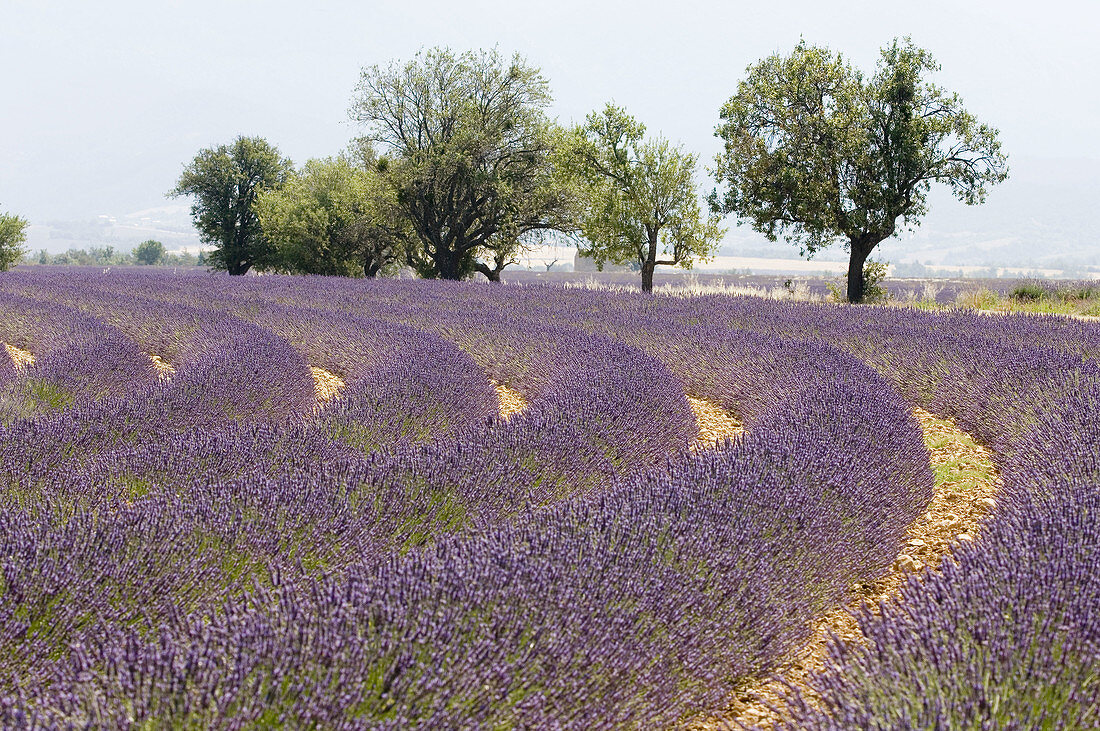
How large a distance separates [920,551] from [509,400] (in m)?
3.38

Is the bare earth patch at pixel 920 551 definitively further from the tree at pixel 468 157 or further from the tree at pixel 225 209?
the tree at pixel 225 209

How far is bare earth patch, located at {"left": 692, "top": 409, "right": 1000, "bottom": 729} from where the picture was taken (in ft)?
7.53

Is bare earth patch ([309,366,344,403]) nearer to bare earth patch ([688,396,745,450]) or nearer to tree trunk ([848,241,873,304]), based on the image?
bare earth patch ([688,396,745,450])

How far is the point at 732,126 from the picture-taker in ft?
58.0

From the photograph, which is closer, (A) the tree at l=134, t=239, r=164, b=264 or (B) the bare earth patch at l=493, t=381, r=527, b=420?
(B) the bare earth patch at l=493, t=381, r=527, b=420

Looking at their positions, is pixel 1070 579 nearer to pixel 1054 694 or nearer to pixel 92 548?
pixel 1054 694

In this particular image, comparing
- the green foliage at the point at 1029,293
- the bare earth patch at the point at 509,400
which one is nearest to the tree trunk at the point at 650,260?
the green foliage at the point at 1029,293

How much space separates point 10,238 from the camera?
29594 mm

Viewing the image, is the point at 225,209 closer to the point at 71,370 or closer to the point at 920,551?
the point at 71,370

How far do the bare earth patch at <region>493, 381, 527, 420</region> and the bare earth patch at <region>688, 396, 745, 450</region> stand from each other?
117cm

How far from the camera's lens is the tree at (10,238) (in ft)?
95.5

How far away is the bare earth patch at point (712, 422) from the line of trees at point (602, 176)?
1170 cm

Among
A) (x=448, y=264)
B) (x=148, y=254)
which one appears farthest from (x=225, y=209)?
(x=148, y=254)

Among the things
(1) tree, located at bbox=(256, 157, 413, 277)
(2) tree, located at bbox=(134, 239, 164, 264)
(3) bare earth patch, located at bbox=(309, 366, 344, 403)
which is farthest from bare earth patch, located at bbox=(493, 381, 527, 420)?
(2) tree, located at bbox=(134, 239, 164, 264)
